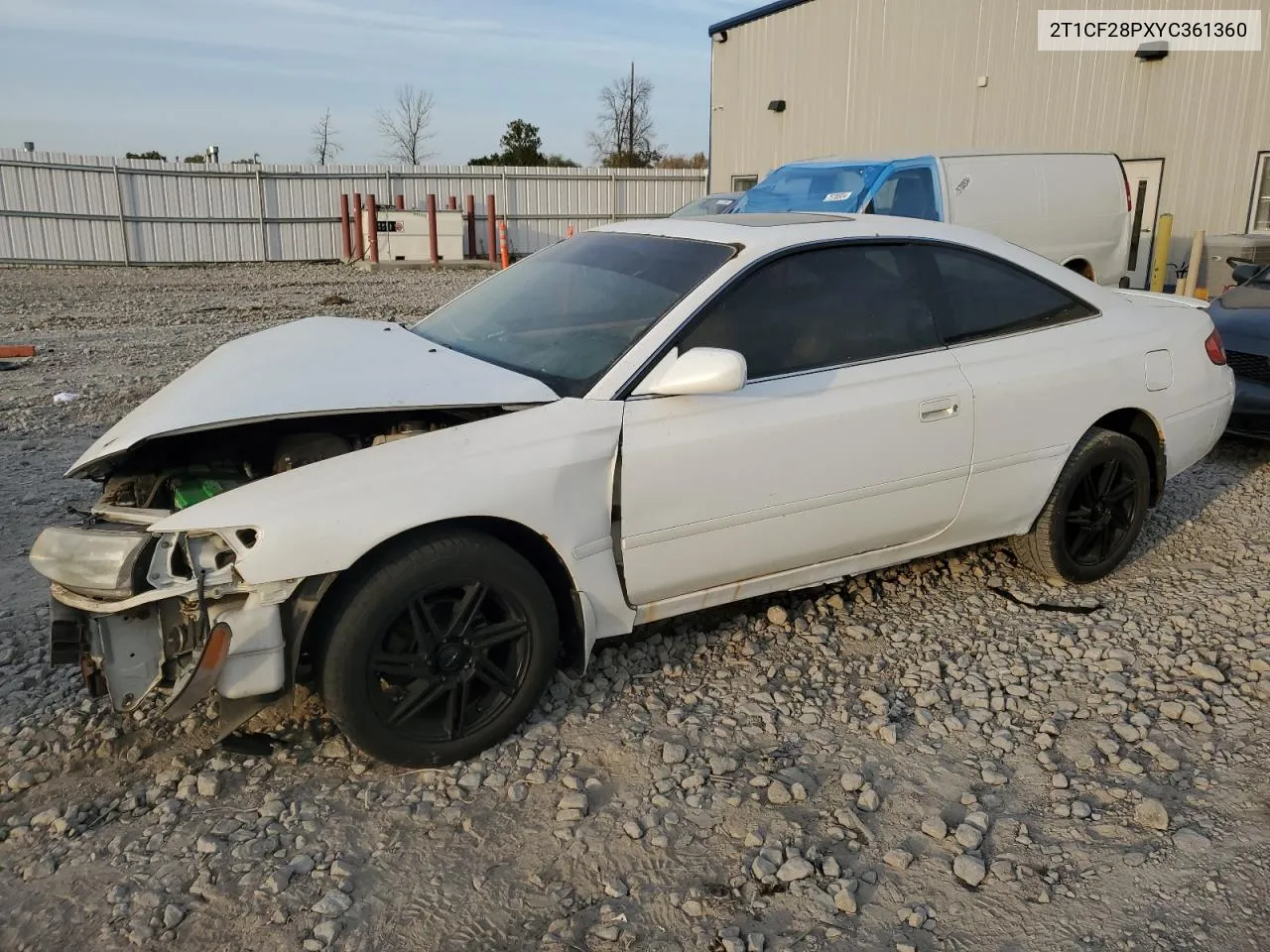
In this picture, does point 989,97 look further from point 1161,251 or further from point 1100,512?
point 1100,512

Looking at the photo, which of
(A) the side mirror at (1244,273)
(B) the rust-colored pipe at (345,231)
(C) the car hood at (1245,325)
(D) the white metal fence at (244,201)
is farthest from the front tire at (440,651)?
(D) the white metal fence at (244,201)

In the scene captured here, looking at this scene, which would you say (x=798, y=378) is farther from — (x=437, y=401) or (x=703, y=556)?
(x=437, y=401)

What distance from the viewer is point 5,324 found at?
11867 mm

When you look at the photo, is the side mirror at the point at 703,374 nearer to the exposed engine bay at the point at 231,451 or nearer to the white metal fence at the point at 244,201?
the exposed engine bay at the point at 231,451

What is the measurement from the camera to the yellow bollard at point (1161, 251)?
44.6 ft

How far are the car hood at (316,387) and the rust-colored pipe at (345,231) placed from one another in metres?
20.9

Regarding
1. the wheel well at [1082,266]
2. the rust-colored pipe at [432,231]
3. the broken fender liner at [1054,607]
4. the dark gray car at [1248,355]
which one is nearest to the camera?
the broken fender liner at [1054,607]

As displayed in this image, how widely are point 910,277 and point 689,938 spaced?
2.53 metres

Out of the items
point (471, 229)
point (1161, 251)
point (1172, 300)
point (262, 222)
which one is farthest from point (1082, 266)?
point (262, 222)

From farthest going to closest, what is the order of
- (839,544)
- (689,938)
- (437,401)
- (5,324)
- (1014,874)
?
(5,324)
(839,544)
(437,401)
(1014,874)
(689,938)

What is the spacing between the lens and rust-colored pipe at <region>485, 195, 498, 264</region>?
950 inches

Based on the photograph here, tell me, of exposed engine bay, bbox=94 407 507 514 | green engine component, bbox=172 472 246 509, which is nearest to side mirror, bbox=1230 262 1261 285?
exposed engine bay, bbox=94 407 507 514

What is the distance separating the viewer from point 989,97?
653 inches

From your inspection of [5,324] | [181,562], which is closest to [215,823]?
[181,562]
